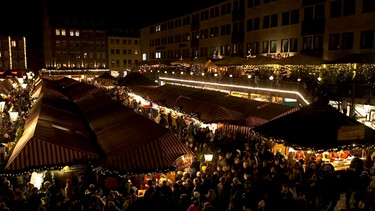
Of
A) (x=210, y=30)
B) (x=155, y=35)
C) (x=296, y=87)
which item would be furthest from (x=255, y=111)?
(x=155, y=35)

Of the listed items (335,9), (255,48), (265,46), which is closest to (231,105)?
(335,9)

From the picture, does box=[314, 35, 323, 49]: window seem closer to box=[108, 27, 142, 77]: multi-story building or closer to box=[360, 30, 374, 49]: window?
box=[360, 30, 374, 49]: window

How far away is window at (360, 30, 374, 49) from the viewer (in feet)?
81.7

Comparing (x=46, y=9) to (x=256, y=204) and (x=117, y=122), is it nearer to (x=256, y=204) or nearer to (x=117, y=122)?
(x=117, y=122)

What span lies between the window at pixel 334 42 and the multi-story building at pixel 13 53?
7729 cm

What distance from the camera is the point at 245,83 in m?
25.8

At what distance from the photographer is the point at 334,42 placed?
2853 cm

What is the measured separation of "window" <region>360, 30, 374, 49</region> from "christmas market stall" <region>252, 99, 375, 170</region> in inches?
606

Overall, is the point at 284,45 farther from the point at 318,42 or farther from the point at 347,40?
the point at 347,40

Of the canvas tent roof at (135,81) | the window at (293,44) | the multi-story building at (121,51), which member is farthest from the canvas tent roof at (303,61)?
the multi-story building at (121,51)

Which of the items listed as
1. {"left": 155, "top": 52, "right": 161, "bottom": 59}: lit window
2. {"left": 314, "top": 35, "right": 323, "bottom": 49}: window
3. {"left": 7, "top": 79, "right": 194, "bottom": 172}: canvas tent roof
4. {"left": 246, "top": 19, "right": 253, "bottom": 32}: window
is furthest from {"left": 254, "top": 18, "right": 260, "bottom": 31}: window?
{"left": 155, "top": 52, "right": 161, "bottom": 59}: lit window

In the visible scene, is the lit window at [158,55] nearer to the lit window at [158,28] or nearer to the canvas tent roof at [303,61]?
the lit window at [158,28]

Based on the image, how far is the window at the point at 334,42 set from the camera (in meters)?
28.1

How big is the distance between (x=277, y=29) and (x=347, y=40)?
9.40 meters
